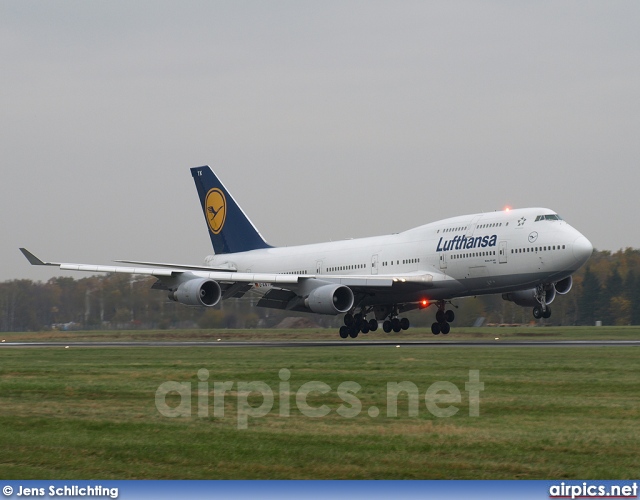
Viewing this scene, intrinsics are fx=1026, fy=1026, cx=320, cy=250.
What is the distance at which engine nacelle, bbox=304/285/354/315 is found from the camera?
4578 cm

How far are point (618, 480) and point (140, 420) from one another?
332 inches

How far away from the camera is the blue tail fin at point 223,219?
60.7 metres

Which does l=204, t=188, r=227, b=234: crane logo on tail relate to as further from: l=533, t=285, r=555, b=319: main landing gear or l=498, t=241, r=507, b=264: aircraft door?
l=533, t=285, r=555, b=319: main landing gear

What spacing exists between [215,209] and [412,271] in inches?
727

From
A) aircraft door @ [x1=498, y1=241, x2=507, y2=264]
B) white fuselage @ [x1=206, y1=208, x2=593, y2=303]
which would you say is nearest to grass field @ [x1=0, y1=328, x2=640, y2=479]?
white fuselage @ [x1=206, y1=208, x2=593, y2=303]

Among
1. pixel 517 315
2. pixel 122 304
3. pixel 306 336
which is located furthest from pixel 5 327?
pixel 517 315

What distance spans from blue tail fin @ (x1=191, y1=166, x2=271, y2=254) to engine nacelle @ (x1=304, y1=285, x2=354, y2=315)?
13892 millimetres

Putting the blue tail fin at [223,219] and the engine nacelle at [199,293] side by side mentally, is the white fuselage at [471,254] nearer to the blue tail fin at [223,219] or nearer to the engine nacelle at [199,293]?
the blue tail fin at [223,219]

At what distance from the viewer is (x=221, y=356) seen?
34469 millimetres

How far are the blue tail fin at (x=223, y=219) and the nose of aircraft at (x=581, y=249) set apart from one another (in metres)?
21.9

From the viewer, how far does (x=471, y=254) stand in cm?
4553

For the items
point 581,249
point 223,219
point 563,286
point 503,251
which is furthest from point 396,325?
point 223,219

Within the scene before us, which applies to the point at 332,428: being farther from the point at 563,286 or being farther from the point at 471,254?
the point at 563,286

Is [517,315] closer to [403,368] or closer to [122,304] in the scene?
[122,304]
